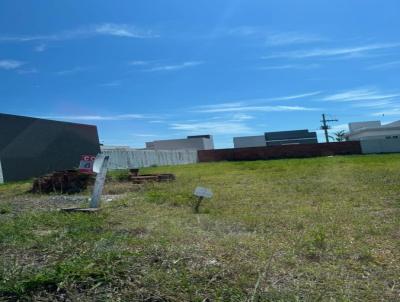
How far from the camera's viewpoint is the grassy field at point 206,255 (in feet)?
10.2

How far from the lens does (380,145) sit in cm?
4094

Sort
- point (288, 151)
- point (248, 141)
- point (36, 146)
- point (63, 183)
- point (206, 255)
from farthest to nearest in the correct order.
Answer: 1. point (248, 141)
2. point (288, 151)
3. point (36, 146)
4. point (63, 183)
5. point (206, 255)

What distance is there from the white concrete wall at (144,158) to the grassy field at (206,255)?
2299 cm

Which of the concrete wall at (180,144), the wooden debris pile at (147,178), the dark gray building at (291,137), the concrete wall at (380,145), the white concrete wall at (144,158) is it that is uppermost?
the concrete wall at (180,144)

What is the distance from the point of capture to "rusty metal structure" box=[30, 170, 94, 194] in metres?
12.3

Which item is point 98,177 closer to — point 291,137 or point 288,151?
point 288,151

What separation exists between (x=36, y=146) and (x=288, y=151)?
2575 cm

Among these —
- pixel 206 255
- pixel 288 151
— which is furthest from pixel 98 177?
pixel 288 151

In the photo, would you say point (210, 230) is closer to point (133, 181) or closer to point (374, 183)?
point (374, 183)

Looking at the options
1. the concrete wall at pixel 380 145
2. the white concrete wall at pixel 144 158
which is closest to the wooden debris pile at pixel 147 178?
the white concrete wall at pixel 144 158

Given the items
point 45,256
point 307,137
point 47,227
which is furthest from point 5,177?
point 307,137

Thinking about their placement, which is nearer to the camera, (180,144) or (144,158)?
(144,158)

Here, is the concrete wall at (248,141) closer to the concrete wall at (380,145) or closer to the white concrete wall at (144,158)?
the white concrete wall at (144,158)

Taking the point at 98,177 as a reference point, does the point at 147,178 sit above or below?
below
